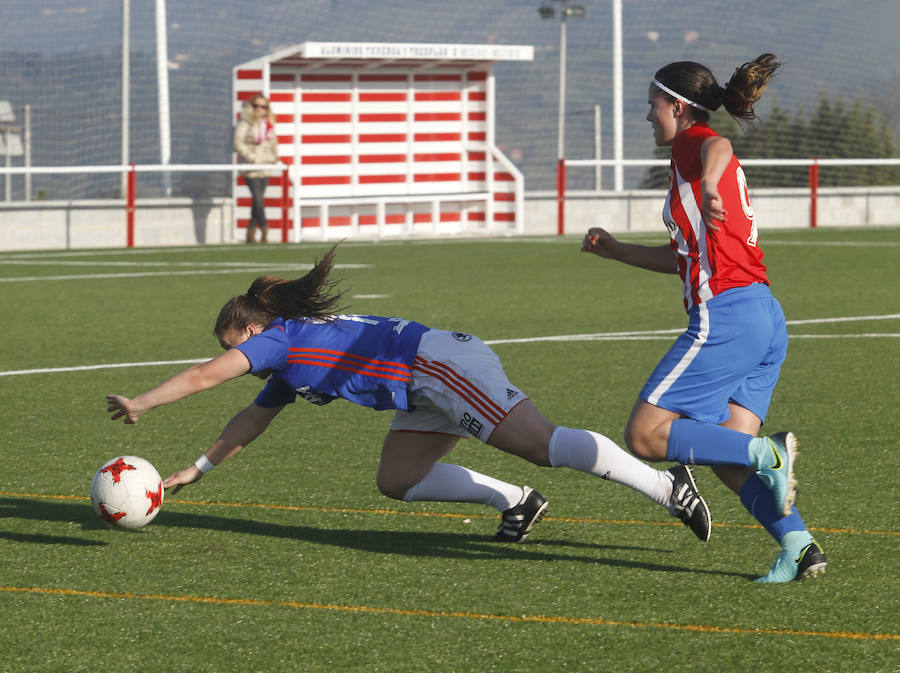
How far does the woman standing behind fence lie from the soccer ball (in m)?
16.8

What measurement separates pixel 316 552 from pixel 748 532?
1.48 meters

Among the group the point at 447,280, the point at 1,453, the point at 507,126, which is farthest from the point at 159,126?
the point at 1,453

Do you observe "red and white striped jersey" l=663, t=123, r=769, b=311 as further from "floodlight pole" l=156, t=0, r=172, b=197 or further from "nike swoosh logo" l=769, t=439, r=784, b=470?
"floodlight pole" l=156, t=0, r=172, b=197

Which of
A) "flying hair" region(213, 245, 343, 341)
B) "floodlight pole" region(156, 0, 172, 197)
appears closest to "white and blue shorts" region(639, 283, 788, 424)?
"flying hair" region(213, 245, 343, 341)

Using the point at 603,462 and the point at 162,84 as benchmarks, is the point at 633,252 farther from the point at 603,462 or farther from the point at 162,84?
the point at 162,84

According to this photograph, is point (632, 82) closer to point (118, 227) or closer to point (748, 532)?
point (118, 227)

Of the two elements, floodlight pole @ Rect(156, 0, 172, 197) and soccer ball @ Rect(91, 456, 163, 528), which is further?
floodlight pole @ Rect(156, 0, 172, 197)

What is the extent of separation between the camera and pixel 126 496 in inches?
195

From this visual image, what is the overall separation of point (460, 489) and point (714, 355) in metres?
1.13

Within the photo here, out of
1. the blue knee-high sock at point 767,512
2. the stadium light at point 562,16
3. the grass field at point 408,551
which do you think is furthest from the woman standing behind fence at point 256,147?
the stadium light at point 562,16

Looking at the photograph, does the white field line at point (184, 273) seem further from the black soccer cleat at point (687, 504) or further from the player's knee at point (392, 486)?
the black soccer cleat at point (687, 504)

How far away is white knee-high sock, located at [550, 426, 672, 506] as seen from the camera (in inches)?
174

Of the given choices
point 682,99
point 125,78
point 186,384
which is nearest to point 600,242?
point 682,99

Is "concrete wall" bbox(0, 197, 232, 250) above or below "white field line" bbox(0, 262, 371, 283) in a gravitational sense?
above
